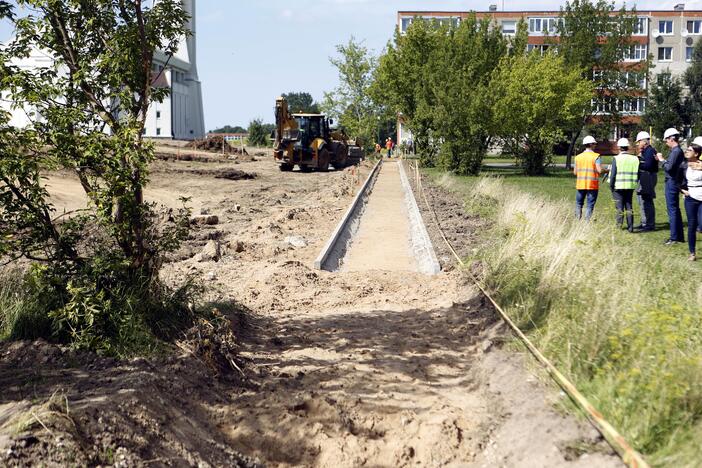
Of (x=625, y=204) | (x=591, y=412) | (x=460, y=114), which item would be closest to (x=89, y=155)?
(x=591, y=412)

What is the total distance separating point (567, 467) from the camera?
4570mm

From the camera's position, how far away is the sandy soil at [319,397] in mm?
4832

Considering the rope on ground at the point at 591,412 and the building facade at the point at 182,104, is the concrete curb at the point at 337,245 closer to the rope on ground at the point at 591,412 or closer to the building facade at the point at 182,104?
the rope on ground at the point at 591,412

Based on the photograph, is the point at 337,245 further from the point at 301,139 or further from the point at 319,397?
the point at 301,139

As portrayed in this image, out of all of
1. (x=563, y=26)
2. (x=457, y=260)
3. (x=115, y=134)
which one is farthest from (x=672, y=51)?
(x=115, y=134)

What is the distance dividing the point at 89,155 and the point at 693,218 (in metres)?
9.26

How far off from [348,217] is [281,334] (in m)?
10.5

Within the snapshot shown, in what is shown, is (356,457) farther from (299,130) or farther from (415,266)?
(299,130)

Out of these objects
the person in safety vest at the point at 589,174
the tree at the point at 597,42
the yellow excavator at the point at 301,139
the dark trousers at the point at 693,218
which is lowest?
the dark trousers at the point at 693,218

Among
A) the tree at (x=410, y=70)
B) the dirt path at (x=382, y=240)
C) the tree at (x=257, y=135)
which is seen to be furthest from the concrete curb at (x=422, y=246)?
the tree at (x=257, y=135)

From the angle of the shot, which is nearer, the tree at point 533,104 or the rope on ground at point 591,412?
the rope on ground at point 591,412

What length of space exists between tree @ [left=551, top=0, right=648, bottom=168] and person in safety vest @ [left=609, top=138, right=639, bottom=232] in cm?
3409

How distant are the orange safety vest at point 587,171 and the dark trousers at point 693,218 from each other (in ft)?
9.37

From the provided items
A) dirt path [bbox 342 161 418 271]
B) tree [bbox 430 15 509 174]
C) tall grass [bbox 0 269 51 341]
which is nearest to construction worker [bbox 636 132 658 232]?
dirt path [bbox 342 161 418 271]
